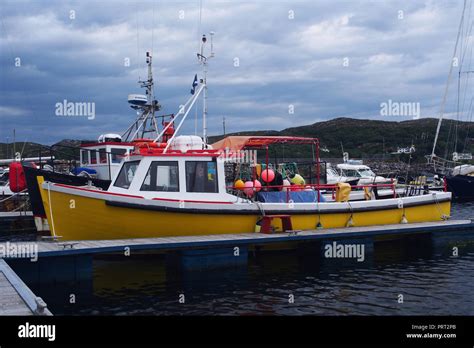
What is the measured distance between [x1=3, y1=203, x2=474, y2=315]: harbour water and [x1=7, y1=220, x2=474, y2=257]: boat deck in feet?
2.19

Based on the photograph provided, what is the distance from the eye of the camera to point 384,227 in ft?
47.3

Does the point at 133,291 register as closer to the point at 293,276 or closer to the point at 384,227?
the point at 293,276

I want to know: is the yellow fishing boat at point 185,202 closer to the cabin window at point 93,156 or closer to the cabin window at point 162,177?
the cabin window at point 162,177

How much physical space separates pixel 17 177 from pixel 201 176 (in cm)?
1050

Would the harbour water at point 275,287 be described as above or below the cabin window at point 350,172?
below

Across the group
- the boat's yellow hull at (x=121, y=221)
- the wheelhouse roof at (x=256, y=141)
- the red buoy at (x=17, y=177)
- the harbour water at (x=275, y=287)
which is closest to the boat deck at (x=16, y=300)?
the harbour water at (x=275, y=287)

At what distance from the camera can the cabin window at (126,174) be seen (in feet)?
42.8

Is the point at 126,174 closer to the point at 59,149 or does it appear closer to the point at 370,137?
the point at 59,149

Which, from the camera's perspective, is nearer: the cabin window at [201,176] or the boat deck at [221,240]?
the boat deck at [221,240]

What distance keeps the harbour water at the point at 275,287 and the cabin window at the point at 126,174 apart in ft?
6.01

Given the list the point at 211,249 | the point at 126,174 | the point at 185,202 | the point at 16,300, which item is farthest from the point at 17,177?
the point at 16,300

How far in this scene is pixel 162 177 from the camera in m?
12.9

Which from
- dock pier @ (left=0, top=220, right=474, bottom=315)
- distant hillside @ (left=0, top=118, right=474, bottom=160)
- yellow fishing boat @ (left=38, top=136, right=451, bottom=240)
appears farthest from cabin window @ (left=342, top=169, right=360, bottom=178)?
distant hillside @ (left=0, top=118, right=474, bottom=160)

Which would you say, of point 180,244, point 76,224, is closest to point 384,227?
point 180,244
